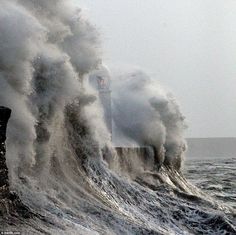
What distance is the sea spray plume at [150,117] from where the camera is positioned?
16688mm

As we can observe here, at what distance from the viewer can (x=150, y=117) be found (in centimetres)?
1733

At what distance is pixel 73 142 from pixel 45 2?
2.86m

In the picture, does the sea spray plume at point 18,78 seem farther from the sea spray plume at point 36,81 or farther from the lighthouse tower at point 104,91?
the lighthouse tower at point 104,91

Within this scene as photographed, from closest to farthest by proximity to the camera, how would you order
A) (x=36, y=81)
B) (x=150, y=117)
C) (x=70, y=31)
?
(x=36, y=81), (x=70, y=31), (x=150, y=117)

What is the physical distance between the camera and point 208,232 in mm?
8039

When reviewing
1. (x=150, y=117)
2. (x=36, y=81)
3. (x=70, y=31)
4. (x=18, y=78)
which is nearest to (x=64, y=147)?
(x=36, y=81)

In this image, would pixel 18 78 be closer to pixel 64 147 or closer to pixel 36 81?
pixel 36 81

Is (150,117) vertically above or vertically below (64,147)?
above

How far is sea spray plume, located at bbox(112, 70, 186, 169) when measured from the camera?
16688mm

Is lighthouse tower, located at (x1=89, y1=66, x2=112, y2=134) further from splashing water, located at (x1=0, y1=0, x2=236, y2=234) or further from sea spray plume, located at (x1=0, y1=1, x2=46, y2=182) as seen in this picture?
sea spray plume, located at (x1=0, y1=1, x2=46, y2=182)

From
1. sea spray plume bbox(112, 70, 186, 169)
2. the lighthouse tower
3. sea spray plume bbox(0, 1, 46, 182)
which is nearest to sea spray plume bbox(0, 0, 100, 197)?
sea spray plume bbox(0, 1, 46, 182)

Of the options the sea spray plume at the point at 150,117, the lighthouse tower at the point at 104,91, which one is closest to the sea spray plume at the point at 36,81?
the lighthouse tower at the point at 104,91

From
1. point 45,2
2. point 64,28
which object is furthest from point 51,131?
point 45,2

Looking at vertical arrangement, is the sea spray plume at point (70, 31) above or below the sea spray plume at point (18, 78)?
above
